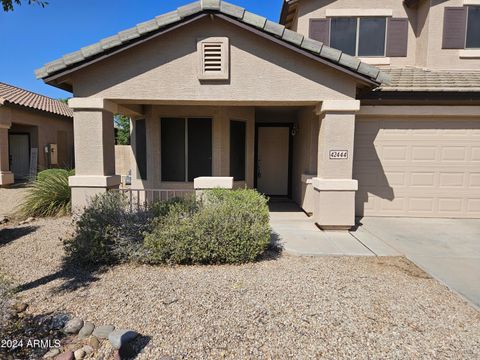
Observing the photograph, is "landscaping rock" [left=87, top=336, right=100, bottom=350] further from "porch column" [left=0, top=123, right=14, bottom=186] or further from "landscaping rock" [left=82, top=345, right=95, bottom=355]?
"porch column" [left=0, top=123, right=14, bottom=186]

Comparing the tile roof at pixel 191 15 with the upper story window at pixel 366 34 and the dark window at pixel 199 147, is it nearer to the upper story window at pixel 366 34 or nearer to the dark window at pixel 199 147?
the dark window at pixel 199 147

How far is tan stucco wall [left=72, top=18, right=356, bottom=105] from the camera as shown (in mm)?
6402

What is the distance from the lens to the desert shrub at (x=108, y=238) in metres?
4.82

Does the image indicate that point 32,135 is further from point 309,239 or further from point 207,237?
point 309,239

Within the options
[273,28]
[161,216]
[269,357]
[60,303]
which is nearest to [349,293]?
[269,357]

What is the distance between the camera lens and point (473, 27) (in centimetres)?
920

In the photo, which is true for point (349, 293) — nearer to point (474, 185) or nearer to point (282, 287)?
point (282, 287)

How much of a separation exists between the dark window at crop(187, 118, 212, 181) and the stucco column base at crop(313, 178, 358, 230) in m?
3.64

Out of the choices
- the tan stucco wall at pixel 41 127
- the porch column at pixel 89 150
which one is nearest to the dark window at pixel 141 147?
the porch column at pixel 89 150

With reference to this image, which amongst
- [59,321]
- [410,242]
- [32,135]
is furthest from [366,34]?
[32,135]

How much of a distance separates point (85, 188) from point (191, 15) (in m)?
4.36

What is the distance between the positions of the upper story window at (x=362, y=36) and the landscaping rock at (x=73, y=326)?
33.1ft

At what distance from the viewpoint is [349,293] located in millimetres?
3939

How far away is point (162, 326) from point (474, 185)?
8956mm
